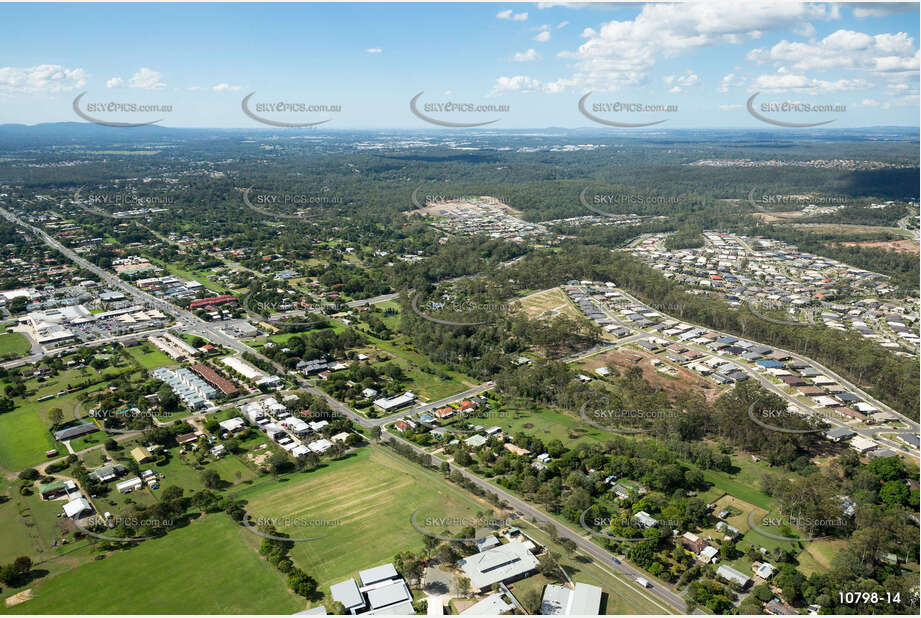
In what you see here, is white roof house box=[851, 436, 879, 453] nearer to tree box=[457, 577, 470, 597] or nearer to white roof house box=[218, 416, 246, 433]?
tree box=[457, 577, 470, 597]

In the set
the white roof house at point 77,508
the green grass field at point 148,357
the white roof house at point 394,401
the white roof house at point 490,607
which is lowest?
the white roof house at point 490,607

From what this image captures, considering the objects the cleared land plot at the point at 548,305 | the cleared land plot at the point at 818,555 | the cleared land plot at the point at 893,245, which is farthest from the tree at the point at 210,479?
the cleared land plot at the point at 893,245

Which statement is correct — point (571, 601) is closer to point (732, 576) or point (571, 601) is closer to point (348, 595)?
point (732, 576)

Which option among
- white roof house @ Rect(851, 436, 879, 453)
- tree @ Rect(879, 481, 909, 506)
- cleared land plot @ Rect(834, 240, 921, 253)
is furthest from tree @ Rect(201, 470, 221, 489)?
cleared land plot @ Rect(834, 240, 921, 253)

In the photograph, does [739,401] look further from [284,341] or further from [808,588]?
[284,341]

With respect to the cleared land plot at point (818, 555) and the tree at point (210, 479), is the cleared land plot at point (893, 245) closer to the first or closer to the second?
the cleared land plot at point (818, 555)

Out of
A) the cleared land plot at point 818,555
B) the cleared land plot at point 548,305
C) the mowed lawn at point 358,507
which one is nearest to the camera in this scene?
the cleared land plot at point 818,555
